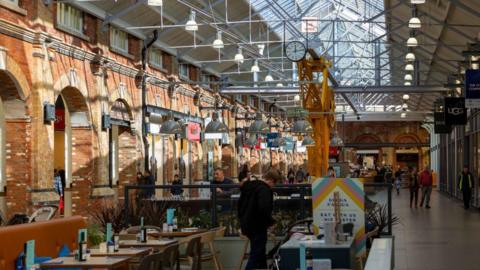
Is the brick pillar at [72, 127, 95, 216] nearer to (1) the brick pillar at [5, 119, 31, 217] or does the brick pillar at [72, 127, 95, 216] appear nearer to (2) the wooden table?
(1) the brick pillar at [5, 119, 31, 217]

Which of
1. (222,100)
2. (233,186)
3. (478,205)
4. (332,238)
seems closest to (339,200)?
(332,238)

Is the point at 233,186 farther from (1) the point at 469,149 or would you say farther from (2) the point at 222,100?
(2) the point at 222,100

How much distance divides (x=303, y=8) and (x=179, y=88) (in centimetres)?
828

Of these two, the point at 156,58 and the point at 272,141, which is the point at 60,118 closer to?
the point at 156,58

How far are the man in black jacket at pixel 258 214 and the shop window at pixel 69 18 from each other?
13.4 metres

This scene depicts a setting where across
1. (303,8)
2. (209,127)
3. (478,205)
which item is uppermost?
(303,8)

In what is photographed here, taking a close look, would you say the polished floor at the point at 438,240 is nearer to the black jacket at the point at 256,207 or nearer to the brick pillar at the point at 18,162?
the black jacket at the point at 256,207

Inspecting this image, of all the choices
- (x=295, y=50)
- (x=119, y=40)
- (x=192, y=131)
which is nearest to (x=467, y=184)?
(x=295, y=50)

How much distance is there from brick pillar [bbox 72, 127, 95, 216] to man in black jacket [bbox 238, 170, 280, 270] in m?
14.8

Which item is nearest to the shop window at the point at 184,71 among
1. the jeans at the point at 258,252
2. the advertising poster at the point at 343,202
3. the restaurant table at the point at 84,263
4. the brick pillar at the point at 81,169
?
the brick pillar at the point at 81,169

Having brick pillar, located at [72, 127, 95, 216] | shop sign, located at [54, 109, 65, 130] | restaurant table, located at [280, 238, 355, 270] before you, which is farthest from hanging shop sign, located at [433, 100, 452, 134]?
restaurant table, located at [280, 238, 355, 270]

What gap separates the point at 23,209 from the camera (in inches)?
867

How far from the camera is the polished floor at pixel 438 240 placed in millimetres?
15359

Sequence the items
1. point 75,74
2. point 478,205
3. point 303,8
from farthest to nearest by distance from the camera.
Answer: point 303,8 → point 478,205 → point 75,74
